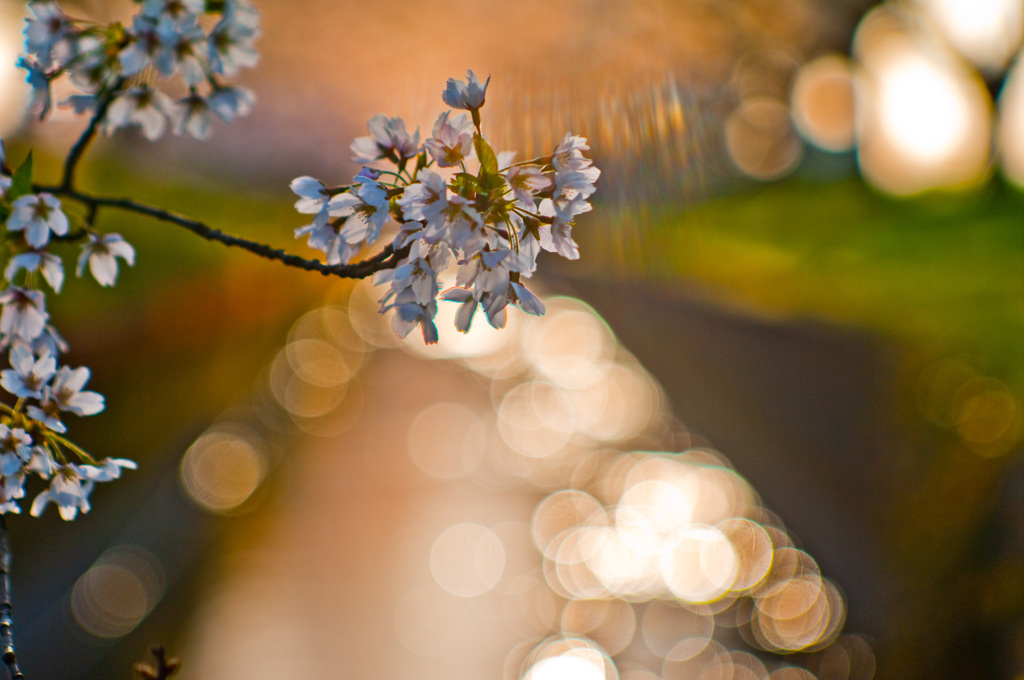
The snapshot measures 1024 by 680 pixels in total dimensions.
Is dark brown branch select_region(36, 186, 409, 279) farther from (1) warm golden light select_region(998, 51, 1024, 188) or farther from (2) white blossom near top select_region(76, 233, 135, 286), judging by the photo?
(1) warm golden light select_region(998, 51, 1024, 188)

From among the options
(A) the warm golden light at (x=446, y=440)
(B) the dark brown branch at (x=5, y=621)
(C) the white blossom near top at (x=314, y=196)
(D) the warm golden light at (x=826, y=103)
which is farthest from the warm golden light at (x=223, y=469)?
(D) the warm golden light at (x=826, y=103)

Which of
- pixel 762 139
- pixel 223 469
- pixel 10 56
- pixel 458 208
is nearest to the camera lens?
pixel 458 208

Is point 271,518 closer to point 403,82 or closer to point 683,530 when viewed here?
point 683,530

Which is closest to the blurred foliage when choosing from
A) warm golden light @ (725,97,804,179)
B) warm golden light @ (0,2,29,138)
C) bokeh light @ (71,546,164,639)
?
warm golden light @ (725,97,804,179)

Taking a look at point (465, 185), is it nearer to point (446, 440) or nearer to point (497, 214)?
point (497, 214)

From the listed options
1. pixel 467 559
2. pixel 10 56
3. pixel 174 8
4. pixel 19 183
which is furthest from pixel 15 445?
pixel 467 559
